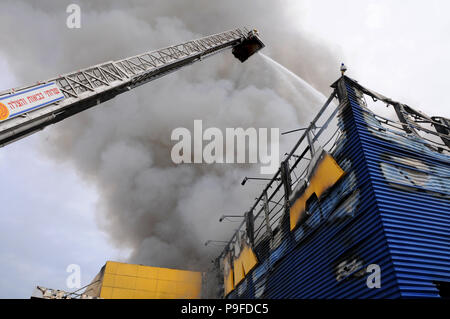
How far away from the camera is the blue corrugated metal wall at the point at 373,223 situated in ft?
27.2

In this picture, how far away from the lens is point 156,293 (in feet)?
90.0

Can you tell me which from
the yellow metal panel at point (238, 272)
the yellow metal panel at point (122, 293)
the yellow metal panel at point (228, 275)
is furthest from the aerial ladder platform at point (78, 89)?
the yellow metal panel at point (122, 293)

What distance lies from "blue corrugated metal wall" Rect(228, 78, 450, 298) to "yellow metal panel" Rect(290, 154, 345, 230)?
0.28m

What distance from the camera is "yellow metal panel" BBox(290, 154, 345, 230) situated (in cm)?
1100

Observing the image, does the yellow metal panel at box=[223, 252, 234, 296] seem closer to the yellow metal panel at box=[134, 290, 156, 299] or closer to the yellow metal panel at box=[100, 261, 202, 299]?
the yellow metal panel at box=[100, 261, 202, 299]

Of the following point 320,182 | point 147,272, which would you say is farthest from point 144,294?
point 320,182

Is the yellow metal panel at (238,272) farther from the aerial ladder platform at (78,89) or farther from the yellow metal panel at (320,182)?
the aerial ladder platform at (78,89)

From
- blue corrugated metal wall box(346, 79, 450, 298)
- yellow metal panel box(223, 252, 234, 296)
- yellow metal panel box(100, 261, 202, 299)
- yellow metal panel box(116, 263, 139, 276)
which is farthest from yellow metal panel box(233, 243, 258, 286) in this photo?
yellow metal panel box(116, 263, 139, 276)

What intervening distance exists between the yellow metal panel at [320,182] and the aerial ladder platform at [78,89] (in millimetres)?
9981

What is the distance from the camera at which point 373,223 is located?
8922mm

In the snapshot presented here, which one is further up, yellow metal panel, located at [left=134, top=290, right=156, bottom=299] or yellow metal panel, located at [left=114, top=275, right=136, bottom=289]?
yellow metal panel, located at [left=114, top=275, right=136, bottom=289]

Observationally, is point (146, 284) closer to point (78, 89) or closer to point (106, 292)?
point (106, 292)

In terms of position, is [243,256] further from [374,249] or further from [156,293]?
[156,293]
